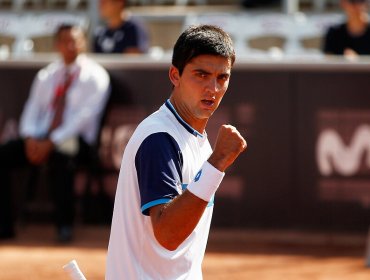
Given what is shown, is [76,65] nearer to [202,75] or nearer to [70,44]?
[70,44]

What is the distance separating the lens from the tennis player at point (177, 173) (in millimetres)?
3279

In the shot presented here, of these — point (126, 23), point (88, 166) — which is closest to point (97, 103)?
point (88, 166)

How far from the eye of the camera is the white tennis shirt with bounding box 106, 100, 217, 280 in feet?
10.9

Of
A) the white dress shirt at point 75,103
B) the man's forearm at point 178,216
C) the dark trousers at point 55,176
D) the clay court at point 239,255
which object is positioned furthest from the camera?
the white dress shirt at point 75,103

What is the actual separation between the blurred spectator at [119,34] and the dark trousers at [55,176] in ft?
4.99

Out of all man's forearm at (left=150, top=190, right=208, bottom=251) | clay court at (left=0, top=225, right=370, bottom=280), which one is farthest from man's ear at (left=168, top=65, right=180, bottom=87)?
clay court at (left=0, top=225, right=370, bottom=280)

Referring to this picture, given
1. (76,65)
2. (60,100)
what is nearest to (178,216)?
(60,100)

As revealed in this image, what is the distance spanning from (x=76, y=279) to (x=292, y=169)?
639 cm

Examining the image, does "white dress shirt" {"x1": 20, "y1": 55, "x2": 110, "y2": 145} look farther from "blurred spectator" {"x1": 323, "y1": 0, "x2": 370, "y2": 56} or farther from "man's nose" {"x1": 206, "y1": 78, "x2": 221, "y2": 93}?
"man's nose" {"x1": 206, "y1": 78, "x2": 221, "y2": 93}

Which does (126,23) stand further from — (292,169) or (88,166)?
(292,169)

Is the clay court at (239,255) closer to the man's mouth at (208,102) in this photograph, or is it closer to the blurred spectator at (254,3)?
the blurred spectator at (254,3)

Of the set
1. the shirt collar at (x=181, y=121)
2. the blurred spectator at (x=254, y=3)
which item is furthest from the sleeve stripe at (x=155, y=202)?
the blurred spectator at (x=254, y=3)

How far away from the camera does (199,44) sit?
3.47 m

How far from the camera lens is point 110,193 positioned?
34.0 ft
